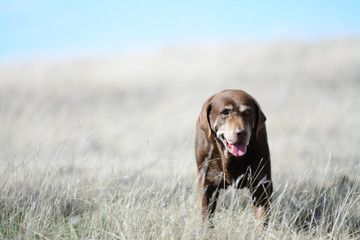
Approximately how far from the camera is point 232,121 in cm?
310

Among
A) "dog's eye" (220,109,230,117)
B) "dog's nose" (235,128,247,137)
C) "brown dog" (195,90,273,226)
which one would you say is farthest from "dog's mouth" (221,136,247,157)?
"dog's eye" (220,109,230,117)

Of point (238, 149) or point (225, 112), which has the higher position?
point (225, 112)

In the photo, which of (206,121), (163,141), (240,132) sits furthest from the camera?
(163,141)

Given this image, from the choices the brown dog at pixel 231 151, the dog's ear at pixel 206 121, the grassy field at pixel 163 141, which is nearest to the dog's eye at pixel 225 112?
the brown dog at pixel 231 151

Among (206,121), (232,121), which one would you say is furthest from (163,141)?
(232,121)

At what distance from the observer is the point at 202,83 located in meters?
14.0

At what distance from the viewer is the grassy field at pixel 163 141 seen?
3.21 meters

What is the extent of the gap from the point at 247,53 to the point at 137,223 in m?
14.3

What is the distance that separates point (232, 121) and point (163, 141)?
19.1 feet

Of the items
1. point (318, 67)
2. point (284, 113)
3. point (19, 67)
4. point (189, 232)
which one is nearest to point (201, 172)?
point (189, 232)

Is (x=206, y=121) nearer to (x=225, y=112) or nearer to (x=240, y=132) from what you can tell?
(x=225, y=112)

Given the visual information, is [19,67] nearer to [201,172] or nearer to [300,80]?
[300,80]

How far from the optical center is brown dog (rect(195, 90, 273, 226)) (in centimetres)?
316

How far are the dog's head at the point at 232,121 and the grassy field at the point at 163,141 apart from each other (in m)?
0.44
